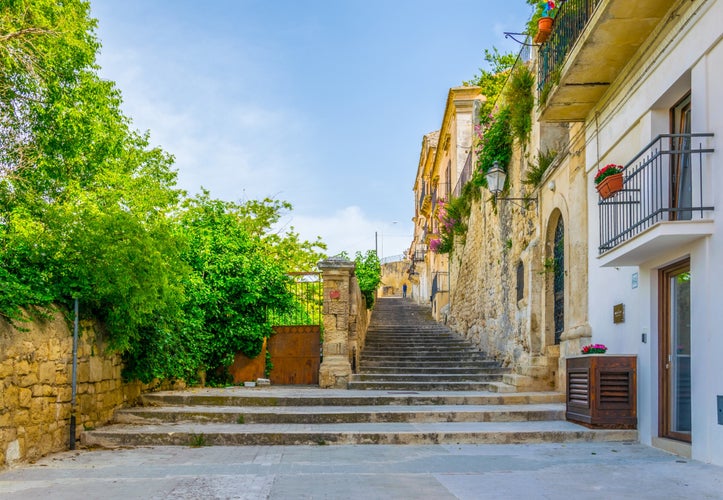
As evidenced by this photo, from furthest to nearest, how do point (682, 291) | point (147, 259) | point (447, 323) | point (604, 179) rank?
point (447, 323) < point (147, 259) < point (604, 179) < point (682, 291)

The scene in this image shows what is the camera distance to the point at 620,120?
8.52 m

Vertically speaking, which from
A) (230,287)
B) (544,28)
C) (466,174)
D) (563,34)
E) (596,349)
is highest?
(544,28)

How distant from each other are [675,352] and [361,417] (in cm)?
417

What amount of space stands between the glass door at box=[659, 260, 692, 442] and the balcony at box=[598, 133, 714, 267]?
14.3 inches

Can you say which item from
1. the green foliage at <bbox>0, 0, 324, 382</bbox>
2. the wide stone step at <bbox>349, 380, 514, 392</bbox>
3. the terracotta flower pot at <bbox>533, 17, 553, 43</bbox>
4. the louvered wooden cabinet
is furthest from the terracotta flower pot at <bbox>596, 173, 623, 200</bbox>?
the wide stone step at <bbox>349, 380, 514, 392</bbox>

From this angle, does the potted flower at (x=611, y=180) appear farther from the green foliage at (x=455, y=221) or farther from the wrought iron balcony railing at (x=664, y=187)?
the green foliage at (x=455, y=221)

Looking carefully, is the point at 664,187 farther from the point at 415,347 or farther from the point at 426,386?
the point at 415,347

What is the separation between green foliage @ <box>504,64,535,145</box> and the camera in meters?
13.3

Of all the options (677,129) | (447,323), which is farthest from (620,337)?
(447,323)

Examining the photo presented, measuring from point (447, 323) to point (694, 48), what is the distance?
52.8ft

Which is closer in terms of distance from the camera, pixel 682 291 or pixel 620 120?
pixel 682 291

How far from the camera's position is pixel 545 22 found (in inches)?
398

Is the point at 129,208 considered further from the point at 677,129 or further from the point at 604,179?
the point at 677,129

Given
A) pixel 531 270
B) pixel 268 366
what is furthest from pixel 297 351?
pixel 531 270
